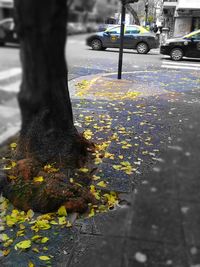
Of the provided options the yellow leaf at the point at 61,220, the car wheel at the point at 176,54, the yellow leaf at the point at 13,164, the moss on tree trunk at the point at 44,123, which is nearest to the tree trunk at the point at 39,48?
the moss on tree trunk at the point at 44,123

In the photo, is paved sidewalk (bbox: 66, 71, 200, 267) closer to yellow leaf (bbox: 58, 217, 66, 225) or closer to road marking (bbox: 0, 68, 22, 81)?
yellow leaf (bbox: 58, 217, 66, 225)

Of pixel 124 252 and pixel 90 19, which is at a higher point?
pixel 90 19

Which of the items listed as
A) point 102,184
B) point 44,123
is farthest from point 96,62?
point 44,123

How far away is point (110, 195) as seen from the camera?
3.67 metres

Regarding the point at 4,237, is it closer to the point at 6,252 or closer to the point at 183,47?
the point at 6,252

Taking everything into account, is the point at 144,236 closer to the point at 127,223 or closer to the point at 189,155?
the point at 127,223

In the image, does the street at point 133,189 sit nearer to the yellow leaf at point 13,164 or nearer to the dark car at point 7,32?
the dark car at point 7,32

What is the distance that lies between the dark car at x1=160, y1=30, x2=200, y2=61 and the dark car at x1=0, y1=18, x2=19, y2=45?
17.3m

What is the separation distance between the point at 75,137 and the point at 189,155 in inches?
73.8

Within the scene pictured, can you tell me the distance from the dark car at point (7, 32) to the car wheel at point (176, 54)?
57.6 ft

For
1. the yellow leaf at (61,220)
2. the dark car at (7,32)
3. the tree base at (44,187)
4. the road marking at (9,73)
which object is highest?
the dark car at (7,32)

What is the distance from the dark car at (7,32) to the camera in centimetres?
63

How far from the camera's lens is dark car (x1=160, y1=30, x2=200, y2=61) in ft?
55.7

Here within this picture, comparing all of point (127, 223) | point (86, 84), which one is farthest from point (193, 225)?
point (86, 84)
